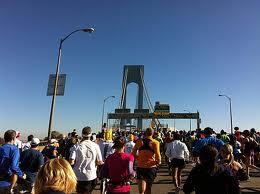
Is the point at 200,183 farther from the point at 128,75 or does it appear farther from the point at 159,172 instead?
the point at 128,75

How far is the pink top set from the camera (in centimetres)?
551

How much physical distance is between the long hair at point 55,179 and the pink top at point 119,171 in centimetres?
307

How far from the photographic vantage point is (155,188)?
10.4 meters

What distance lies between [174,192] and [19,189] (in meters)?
4.51

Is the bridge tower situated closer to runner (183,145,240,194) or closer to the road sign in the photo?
the road sign

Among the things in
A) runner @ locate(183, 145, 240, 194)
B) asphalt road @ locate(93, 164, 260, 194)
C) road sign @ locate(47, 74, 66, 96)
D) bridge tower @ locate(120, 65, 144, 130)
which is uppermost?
bridge tower @ locate(120, 65, 144, 130)

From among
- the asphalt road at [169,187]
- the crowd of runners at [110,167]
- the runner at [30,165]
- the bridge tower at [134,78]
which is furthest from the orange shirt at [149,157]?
the bridge tower at [134,78]

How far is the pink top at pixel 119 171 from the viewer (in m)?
5.51

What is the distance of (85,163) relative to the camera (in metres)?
6.29

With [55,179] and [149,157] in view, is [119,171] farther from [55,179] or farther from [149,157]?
[55,179]

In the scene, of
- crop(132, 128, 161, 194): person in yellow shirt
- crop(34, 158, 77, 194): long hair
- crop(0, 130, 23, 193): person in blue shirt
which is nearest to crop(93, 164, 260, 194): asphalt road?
crop(132, 128, 161, 194): person in yellow shirt

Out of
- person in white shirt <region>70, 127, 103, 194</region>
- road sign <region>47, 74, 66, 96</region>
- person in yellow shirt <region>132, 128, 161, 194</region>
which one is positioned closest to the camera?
person in white shirt <region>70, 127, 103, 194</region>

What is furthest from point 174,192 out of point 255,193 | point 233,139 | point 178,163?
point 233,139

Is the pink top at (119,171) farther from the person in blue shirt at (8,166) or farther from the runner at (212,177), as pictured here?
the runner at (212,177)
